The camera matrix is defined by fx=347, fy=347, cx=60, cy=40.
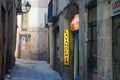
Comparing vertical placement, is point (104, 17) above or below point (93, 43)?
above

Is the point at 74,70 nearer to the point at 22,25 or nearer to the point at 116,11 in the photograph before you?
the point at 116,11

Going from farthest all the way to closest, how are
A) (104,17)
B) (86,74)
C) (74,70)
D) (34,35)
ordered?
(34,35) → (74,70) → (86,74) → (104,17)

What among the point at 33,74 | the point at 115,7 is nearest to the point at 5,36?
the point at 33,74

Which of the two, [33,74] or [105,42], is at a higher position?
[105,42]

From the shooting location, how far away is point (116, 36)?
855 centimetres

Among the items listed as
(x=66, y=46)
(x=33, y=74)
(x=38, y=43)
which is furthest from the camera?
(x=38, y=43)

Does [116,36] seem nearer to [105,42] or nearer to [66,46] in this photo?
[105,42]

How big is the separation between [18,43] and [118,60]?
98.1 ft

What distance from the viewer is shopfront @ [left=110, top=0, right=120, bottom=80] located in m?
8.34

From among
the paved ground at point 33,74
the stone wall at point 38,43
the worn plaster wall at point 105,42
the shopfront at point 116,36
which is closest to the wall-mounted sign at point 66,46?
the paved ground at point 33,74

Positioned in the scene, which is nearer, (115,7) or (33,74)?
(115,7)

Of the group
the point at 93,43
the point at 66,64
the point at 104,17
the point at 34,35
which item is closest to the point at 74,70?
the point at 66,64

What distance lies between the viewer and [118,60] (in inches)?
330

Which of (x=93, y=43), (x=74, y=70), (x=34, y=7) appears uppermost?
(x=34, y=7)
